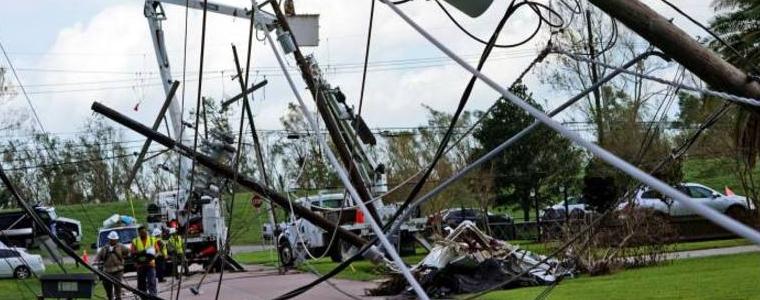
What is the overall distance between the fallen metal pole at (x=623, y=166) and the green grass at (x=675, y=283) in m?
10.8

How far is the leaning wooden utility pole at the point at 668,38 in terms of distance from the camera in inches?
143

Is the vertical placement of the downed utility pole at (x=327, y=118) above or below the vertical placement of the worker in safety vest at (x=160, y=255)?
above

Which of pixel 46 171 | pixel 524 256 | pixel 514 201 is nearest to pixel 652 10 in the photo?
pixel 524 256

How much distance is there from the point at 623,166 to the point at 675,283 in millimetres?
14461

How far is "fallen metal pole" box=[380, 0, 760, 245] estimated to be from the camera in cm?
247

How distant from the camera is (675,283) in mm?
16469

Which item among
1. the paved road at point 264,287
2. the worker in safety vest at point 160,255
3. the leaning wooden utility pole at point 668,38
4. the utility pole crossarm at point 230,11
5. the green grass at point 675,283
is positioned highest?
the utility pole crossarm at point 230,11

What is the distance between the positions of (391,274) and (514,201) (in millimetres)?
20970

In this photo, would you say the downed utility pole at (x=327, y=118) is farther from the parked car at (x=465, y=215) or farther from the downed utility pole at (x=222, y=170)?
the parked car at (x=465, y=215)

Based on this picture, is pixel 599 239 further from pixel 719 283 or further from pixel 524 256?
pixel 719 283

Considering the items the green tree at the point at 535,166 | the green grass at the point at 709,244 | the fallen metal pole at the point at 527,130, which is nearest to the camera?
the fallen metal pole at the point at 527,130

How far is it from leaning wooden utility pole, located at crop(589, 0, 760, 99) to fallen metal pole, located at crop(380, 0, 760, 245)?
1.84 ft

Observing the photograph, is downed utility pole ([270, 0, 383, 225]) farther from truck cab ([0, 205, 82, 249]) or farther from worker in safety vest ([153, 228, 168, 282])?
worker in safety vest ([153, 228, 168, 282])

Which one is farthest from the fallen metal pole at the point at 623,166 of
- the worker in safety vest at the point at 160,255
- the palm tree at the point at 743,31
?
the worker in safety vest at the point at 160,255
